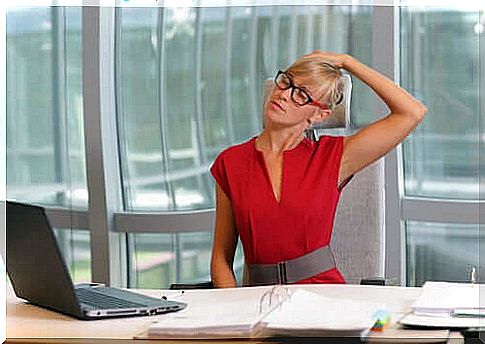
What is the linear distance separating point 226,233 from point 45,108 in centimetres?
103

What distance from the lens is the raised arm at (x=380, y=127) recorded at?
1.97 m

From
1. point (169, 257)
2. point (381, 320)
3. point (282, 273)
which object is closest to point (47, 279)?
point (381, 320)

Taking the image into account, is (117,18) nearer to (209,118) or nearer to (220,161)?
(209,118)

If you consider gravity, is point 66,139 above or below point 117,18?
below

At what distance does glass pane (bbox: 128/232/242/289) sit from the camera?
270 centimetres

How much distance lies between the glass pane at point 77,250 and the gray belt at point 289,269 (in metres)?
0.76

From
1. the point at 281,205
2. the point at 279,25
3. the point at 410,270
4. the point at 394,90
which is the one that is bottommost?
the point at 410,270

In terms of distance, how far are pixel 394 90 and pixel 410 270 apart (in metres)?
0.78

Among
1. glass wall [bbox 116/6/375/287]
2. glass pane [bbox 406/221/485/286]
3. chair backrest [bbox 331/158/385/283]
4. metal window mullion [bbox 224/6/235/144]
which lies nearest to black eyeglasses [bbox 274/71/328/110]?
chair backrest [bbox 331/158/385/283]

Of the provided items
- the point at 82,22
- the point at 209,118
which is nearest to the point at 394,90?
the point at 209,118

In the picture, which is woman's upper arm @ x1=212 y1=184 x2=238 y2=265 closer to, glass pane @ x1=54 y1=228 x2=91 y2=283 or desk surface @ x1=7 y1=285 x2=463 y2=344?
desk surface @ x1=7 y1=285 x2=463 y2=344

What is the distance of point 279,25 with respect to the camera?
272cm

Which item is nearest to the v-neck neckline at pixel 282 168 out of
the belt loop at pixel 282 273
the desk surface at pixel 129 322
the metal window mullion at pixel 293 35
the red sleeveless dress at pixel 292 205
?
the red sleeveless dress at pixel 292 205

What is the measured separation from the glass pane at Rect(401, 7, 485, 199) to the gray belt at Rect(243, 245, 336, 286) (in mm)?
799
